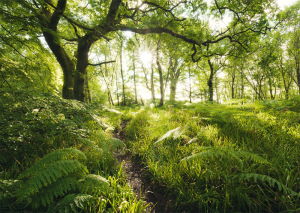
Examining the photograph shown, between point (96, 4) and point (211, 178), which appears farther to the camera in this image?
point (96, 4)

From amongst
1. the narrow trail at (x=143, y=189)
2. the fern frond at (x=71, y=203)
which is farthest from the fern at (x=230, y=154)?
the fern frond at (x=71, y=203)

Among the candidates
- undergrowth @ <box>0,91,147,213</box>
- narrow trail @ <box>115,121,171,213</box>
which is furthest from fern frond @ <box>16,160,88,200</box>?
narrow trail @ <box>115,121,171,213</box>

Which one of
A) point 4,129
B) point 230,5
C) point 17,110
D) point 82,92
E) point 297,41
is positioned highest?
point 297,41

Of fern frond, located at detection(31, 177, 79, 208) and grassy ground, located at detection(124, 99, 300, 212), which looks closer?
fern frond, located at detection(31, 177, 79, 208)

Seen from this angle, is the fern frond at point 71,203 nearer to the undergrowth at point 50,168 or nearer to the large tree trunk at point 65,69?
the undergrowth at point 50,168

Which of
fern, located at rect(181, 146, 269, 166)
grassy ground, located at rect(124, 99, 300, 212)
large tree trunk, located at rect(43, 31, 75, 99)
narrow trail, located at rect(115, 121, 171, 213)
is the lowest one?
narrow trail, located at rect(115, 121, 171, 213)

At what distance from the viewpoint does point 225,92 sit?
26.7m

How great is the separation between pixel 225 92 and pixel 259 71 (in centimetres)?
1613

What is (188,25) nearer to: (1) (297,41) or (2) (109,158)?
(2) (109,158)

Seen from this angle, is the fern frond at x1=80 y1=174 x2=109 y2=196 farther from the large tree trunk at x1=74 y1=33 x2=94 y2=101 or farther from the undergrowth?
the large tree trunk at x1=74 y1=33 x2=94 y2=101

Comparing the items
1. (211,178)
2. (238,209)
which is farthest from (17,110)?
(238,209)

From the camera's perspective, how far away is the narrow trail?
58.9 inches

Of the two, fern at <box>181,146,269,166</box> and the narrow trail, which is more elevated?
fern at <box>181,146,269,166</box>

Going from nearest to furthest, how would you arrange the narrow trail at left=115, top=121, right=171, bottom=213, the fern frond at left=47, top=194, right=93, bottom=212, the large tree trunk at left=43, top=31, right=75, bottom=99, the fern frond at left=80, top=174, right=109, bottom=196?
the fern frond at left=47, top=194, right=93, bottom=212 → the fern frond at left=80, top=174, right=109, bottom=196 → the narrow trail at left=115, top=121, right=171, bottom=213 → the large tree trunk at left=43, top=31, right=75, bottom=99
